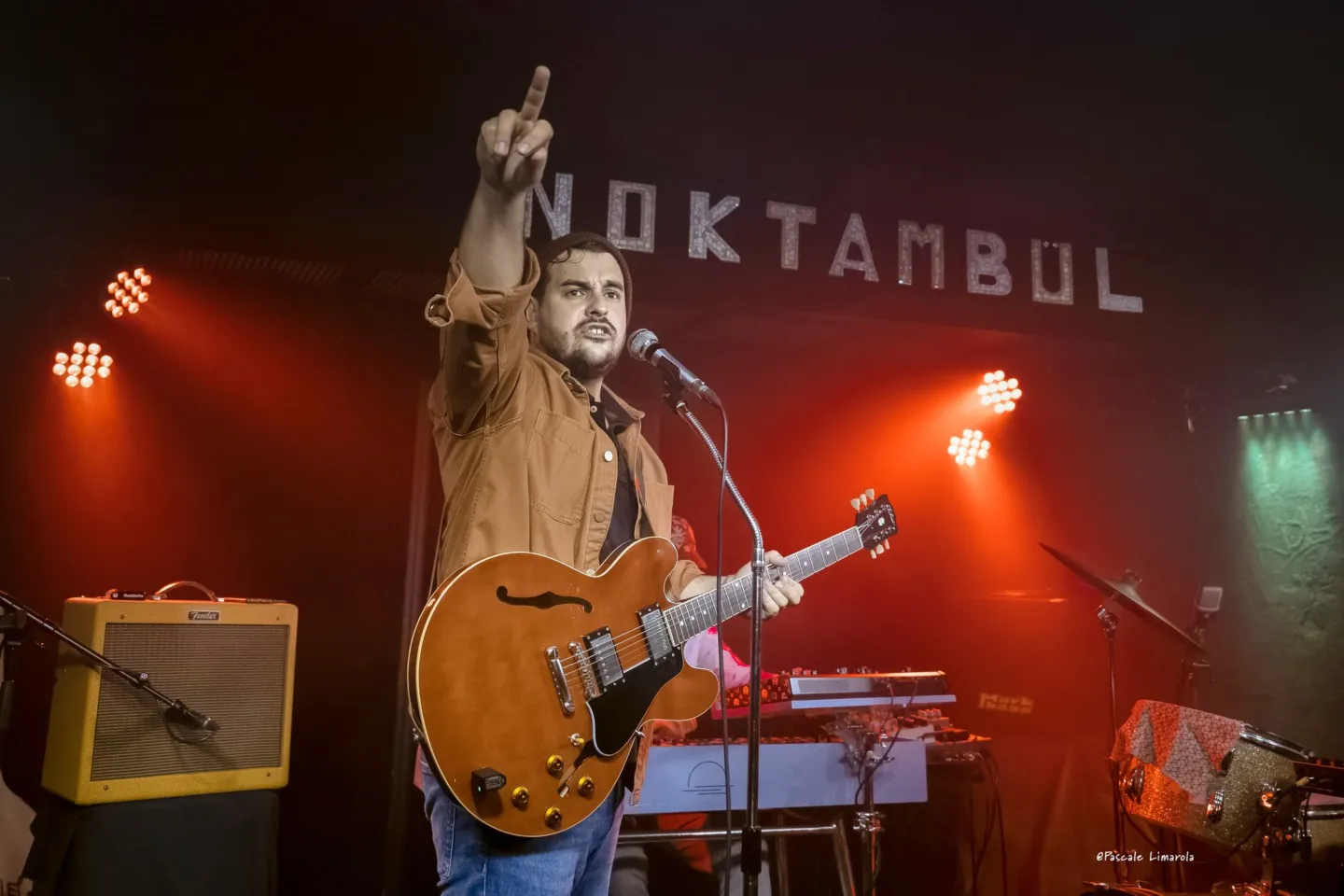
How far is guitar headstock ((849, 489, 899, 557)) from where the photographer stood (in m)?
3.15

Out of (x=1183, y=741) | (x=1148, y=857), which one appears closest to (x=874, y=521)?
(x=1183, y=741)

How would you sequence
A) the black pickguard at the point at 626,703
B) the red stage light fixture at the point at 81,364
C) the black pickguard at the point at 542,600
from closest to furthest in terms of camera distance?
the black pickguard at the point at 542,600 < the black pickguard at the point at 626,703 < the red stage light fixture at the point at 81,364

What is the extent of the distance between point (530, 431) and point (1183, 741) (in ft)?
11.9

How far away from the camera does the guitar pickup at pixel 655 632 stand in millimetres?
2359

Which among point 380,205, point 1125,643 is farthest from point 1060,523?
point 380,205

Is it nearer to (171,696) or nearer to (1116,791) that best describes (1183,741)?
(1116,791)

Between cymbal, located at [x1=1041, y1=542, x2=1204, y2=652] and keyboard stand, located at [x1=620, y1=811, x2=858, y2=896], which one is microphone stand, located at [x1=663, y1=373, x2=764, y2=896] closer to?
keyboard stand, located at [x1=620, y1=811, x2=858, y2=896]

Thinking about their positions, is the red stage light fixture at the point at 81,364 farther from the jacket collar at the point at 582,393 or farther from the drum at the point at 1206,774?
the drum at the point at 1206,774

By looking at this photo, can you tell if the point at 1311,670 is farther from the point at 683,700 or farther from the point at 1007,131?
the point at 683,700

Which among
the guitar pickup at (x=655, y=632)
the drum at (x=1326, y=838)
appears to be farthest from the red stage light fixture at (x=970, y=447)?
the guitar pickup at (x=655, y=632)

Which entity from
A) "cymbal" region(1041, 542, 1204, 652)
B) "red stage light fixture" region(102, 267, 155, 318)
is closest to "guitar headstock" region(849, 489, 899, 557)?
"cymbal" region(1041, 542, 1204, 652)

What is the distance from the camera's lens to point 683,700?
2439 mm

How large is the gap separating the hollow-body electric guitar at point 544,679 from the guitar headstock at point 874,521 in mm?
916

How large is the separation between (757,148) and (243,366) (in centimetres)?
329
